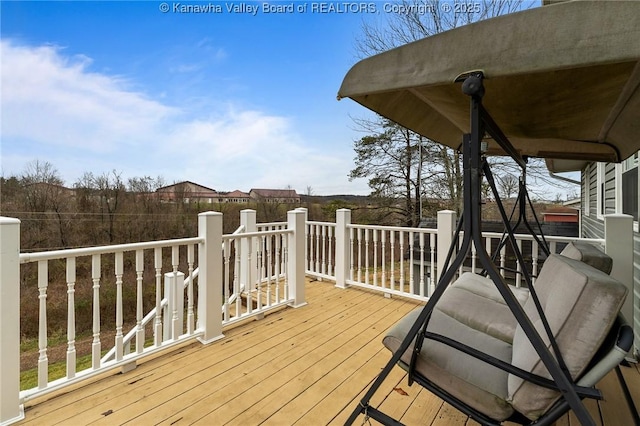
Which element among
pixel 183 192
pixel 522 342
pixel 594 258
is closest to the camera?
pixel 522 342

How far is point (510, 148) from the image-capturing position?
5.38ft

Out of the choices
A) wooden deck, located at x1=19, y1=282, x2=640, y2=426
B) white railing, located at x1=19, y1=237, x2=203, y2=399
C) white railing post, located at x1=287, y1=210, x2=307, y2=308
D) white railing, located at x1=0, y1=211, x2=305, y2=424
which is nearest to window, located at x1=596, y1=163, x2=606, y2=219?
wooden deck, located at x1=19, y1=282, x2=640, y2=426

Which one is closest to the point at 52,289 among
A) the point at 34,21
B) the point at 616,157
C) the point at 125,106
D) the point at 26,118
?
the point at 26,118

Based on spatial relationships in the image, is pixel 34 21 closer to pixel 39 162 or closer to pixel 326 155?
pixel 39 162

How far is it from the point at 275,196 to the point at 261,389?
29.6 feet

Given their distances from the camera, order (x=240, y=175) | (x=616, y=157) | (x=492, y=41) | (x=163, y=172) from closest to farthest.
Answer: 1. (x=492, y=41)
2. (x=616, y=157)
3. (x=163, y=172)
4. (x=240, y=175)

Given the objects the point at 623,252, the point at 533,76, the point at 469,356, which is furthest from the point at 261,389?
the point at 623,252

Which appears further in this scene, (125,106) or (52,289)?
(125,106)

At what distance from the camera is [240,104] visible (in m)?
9.23

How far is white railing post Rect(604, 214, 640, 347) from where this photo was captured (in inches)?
92.7

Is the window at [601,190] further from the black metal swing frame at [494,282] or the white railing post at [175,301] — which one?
the white railing post at [175,301]

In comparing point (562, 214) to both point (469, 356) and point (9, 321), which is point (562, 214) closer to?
point (469, 356)

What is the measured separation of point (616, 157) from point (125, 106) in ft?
40.5

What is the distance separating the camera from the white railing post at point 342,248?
175 inches
